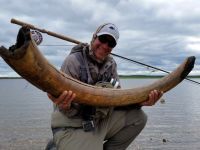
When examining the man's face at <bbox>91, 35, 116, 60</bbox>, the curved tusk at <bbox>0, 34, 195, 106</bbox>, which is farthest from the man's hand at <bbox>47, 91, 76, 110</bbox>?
the man's face at <bbox>91, 35, 116, 60</bbox>

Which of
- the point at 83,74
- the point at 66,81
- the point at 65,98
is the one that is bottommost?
the point at 65,98

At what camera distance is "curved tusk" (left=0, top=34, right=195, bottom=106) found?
4.08 m

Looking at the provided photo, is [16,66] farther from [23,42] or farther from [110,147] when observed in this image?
[110,147]

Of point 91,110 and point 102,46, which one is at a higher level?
point 102,46

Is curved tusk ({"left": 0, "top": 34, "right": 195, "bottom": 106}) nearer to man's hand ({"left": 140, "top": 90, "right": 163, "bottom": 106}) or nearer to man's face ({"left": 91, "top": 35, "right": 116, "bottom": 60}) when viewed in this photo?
man's hand ({"left": 140, "top": 90, "right": 163, "bottom": 106})

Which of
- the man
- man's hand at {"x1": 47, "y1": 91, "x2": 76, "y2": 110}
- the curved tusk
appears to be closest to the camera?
the curved tusk

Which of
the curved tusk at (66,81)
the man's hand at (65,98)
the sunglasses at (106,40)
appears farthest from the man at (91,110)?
the man's hand at (65,98)

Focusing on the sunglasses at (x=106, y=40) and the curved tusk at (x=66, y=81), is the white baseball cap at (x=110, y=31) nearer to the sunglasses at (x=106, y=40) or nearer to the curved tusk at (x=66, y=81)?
the sunglasses at (x=106, y=40)

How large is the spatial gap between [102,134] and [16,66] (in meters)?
2.50

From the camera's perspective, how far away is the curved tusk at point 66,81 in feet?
13.4

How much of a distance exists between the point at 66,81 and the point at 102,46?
140 centimetres

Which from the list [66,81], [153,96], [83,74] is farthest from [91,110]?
[66,81]

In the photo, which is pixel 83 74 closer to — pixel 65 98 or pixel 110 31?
pixel 110 31

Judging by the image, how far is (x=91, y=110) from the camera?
5984 millimetres
